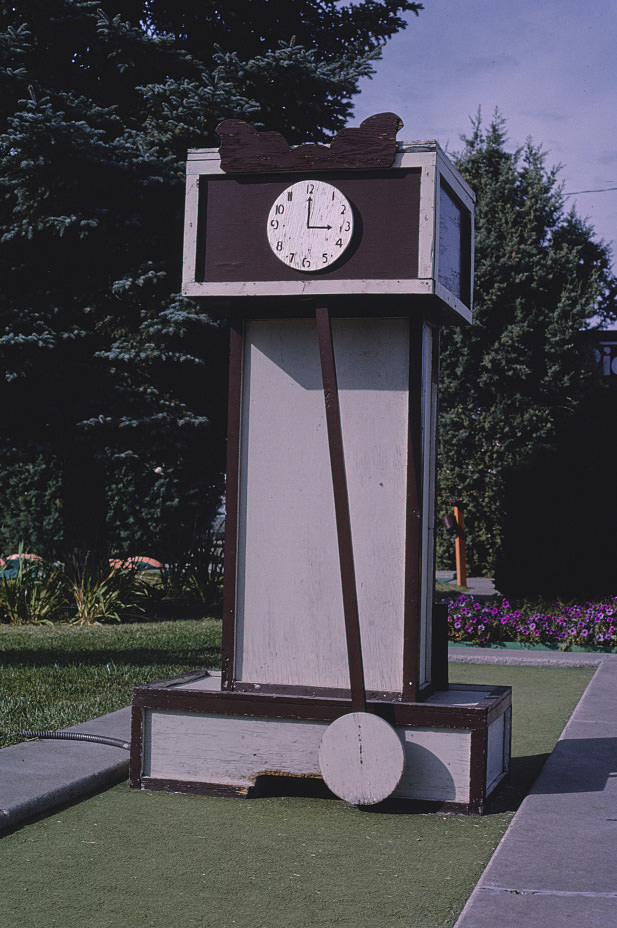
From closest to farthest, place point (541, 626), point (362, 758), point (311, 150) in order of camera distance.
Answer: point (362, 758) → point (311, 150) → point (541, 626)

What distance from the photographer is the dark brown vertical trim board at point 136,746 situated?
4488 millimetres

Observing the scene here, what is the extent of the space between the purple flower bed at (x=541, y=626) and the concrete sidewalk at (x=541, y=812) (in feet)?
11.8

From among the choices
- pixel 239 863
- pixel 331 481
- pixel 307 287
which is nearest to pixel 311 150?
pixel 307 287

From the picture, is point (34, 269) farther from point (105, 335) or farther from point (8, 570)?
point (8, 570)

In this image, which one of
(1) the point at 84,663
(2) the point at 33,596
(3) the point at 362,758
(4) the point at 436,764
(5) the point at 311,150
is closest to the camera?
(3) the point at 362,758

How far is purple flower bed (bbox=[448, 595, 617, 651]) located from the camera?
9.88 metres

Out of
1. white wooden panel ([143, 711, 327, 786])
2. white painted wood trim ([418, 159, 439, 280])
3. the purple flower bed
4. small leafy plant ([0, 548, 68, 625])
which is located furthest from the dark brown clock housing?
small leafy plant ([0, 548, 68, 625])

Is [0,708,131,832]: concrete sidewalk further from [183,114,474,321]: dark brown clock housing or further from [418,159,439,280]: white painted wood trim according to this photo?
[418,159,439,280]: white painted wood trim

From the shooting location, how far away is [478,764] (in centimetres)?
416

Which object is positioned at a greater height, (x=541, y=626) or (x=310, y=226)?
(x=310, y=226)

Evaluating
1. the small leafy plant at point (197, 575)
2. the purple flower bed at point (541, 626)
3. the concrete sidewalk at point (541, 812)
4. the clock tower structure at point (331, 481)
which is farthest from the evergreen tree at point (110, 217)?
the clock tower structure at point (331, 481)

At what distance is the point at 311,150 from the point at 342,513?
4.96ft

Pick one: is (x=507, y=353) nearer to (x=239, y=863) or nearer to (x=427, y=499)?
(x=427, y=499)

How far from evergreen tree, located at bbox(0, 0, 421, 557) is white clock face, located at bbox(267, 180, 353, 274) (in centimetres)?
716
